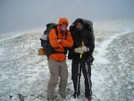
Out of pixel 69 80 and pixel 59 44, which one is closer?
pixel 59 44

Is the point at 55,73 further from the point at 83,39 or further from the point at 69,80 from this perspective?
the point at 69,80

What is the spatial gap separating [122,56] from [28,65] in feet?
24.9

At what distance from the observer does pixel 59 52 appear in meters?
4.96

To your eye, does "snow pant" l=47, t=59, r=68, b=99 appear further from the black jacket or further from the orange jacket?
the black jacket

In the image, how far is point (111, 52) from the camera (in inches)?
499

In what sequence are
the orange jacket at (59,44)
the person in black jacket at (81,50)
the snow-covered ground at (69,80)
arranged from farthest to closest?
the snow-covered ground at (69,80), the person in black jacket at (81,50), the orange jacket at (59,44)

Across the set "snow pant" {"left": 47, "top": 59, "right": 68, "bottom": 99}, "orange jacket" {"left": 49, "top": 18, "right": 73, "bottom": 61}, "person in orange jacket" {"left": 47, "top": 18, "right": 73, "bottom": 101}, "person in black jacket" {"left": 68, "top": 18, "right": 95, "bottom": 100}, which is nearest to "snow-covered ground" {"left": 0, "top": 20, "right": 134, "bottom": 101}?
"snow pant" {"left": 47, "top": 59, "right": 68, "bottom": 99}

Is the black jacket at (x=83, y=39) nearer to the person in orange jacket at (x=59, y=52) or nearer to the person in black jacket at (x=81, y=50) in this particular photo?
the person in black jacket at (x=81, y=50)

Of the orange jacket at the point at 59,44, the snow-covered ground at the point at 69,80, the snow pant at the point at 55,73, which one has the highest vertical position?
the orange jacket at the point at 59,44

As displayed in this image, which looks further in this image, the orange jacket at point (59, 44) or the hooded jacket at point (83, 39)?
the hooded jacket at point (83, 39)

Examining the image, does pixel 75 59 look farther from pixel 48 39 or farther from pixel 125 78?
pixel 125 78

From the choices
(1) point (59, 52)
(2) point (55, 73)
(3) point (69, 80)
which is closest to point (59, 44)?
(1) point (59, 52)

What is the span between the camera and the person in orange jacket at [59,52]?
464 centimetres

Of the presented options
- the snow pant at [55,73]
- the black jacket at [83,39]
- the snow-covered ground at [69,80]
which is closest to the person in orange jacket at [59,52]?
the snow pant at [55,73]
